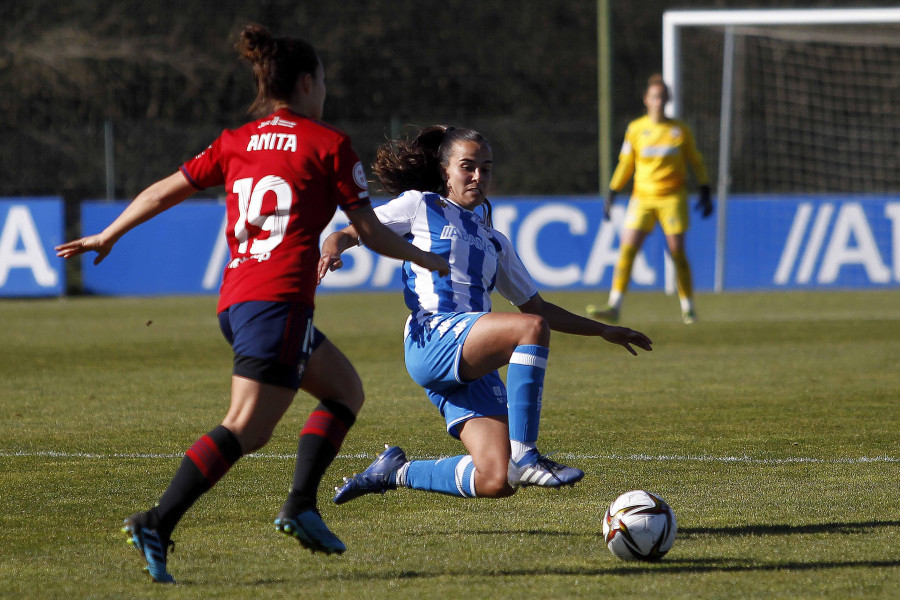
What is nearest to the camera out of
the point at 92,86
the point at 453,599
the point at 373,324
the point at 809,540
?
the point at 453,599

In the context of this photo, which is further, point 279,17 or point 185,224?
point 279,17

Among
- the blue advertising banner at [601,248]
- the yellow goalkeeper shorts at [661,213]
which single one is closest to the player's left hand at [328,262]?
the yellow goalkeeper shorts at [661,213]

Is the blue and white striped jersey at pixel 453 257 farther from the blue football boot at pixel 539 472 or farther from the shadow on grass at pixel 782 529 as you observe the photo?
the shadow on grass at pixel 782 529

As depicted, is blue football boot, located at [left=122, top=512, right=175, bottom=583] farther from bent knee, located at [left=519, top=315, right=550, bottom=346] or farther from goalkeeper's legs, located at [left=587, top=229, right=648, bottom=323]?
goalkeeper's legs, located at [left=587, top=229, right=648, bottom=323]

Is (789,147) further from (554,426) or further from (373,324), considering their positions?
(554,426)

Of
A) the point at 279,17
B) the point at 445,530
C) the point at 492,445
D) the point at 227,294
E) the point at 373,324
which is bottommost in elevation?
the point at 373,324

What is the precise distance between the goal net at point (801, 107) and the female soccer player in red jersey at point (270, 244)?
49.4 ft

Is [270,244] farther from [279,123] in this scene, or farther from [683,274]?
[683,274]

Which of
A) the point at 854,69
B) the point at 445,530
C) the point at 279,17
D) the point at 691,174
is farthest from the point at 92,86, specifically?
the point at 445,530

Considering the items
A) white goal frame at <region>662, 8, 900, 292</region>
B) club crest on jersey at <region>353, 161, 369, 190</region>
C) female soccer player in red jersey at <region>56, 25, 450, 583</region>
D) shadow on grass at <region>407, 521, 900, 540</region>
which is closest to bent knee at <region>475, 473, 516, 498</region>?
shadow on grass at <region>407, 521, 900, 540</region>

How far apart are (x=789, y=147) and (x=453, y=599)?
18.9 meters

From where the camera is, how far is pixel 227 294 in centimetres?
411

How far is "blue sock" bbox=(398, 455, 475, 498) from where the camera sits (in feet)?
15.5

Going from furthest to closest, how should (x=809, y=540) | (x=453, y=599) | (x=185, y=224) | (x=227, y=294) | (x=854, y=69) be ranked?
(x=854, y=69)
(x=185, y=224)
(x=809, y=540)
(x=227, y=294)
(x=453, y=599)
